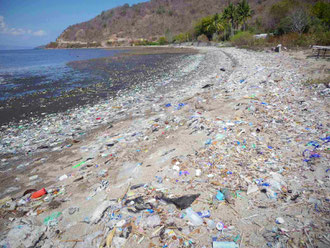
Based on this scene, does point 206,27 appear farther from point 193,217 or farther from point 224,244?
point 224,244

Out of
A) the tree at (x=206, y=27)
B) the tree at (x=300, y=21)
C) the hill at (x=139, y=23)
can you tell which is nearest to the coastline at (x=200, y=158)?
the tree at (x=300, y=21)

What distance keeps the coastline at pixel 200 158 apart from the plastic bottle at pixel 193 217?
0.10 m

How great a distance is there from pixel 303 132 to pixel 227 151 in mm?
1891

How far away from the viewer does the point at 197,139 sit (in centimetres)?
414

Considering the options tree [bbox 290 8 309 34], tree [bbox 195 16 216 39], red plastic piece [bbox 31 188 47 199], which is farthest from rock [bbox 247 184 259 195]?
tree [bbox 195 16 216 39]

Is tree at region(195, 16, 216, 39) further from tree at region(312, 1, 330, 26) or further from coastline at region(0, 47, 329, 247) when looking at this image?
coastline at region(0, 47, 329, 247)

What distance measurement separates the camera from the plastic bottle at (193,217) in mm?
2259

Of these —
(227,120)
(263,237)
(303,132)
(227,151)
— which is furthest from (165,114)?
(263,237)

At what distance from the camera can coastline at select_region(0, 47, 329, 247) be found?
7.81 ft

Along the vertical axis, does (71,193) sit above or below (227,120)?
below

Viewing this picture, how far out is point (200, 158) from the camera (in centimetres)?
344

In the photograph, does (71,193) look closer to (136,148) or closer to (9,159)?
(136,148)

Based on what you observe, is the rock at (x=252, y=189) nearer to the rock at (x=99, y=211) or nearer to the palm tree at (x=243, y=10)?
the rock at (x=99, y=211)

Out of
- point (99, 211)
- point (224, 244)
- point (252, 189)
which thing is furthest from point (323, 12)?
point (99, 211)
